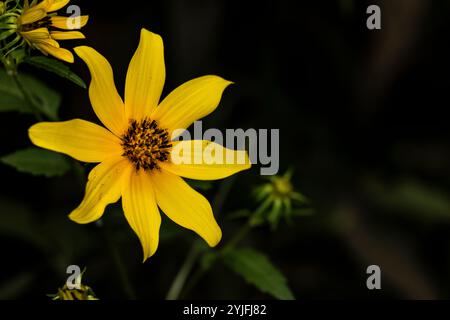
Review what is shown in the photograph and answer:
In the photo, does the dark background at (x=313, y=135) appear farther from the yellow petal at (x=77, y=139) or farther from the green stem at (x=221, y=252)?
the yellow petal at (x=77, y=139)

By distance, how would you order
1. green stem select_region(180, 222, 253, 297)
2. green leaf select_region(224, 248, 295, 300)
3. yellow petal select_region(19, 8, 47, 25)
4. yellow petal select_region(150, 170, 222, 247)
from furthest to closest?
green stem select_region(180, 222, 253, 297)
green leaf select_region(224, 248, 295, 300)
yellow petal select_region(150, 170, 222, 247)
yellow petal select_region(19, 8, 47, 25)

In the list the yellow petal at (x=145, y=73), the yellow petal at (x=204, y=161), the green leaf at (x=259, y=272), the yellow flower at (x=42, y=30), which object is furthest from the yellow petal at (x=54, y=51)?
the green leaf at (x=259, y=272)

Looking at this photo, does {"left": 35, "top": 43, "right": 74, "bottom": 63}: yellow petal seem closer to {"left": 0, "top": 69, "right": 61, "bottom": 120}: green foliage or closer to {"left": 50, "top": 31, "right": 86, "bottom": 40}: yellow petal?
{"left": 50, "top": 31, "right": 86, "bottom": 40}: yellow petal

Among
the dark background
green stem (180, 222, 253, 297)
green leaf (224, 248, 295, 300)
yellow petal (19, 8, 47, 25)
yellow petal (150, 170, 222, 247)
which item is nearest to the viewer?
yellow petal (19, 8, 47, 25)

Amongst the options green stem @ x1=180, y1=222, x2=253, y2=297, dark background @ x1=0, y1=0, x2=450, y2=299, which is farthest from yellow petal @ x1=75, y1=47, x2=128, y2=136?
dark background @ x1=0, y1=0, x2=450, y2=299

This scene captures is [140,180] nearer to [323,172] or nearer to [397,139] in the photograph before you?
[323,172]
